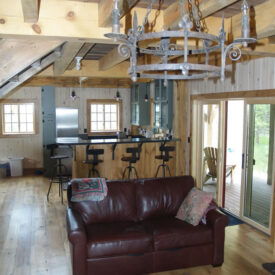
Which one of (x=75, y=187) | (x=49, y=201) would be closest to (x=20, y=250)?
(x=75, y=187)

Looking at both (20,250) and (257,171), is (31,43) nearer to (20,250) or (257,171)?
(20,250)

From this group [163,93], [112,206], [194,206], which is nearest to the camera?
[194,206]

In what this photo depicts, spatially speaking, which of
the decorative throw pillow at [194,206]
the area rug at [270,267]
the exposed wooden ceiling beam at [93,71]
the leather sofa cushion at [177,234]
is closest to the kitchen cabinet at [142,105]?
the exposed wooden ceiling beam at [93,71]

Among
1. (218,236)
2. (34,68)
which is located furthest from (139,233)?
(34,68)

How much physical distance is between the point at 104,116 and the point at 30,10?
23.8 feet

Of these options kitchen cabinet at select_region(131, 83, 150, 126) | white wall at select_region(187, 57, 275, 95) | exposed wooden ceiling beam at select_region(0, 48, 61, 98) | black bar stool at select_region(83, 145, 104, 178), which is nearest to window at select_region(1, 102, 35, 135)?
exposed wooden ceiling beam at select_region(0, 48, 61, 98)

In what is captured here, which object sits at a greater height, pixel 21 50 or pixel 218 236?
pixel 21 50

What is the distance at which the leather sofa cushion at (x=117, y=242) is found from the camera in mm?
3523

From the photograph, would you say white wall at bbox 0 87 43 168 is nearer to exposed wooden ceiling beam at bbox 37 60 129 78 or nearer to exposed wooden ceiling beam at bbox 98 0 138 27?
exposed wooden ceiling beam at bbox 37 60 129 78

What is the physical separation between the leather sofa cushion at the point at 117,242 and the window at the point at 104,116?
20.5ft

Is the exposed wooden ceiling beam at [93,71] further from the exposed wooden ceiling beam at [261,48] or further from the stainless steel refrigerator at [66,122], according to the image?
the exposed wooden ceiling beam at [261,48]

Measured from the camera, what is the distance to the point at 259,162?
5051 mm

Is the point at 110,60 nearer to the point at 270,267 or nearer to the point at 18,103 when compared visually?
the point at 270,267

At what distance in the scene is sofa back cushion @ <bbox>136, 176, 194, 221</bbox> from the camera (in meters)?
4.28
